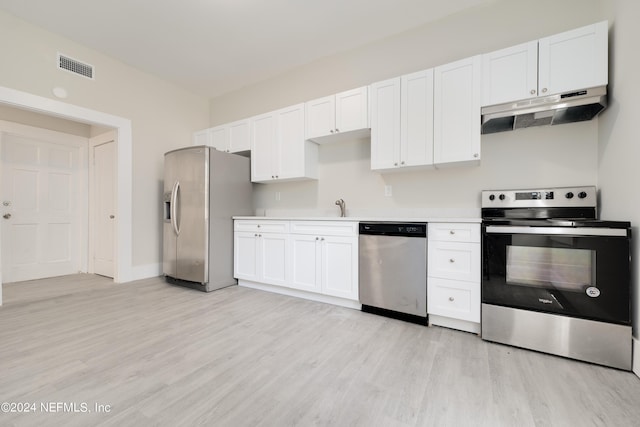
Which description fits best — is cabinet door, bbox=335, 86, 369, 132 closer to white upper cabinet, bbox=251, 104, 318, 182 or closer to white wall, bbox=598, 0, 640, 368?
white upper cabinet, bbox=251, 104, 318, 182

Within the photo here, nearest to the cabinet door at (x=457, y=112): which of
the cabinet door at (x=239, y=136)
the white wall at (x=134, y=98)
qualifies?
the cabinet door at (x=239, y=136)

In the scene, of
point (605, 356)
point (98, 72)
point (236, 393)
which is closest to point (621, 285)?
point (605, 356)

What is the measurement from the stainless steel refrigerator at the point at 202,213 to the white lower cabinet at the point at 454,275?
7.90ft

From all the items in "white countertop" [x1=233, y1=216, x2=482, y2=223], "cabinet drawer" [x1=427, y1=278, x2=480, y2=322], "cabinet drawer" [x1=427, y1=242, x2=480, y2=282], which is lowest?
"cabinet drawer" [x1=427, y1=278, x2=480, y2=322]

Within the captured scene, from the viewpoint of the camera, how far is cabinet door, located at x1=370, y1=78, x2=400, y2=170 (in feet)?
8.47

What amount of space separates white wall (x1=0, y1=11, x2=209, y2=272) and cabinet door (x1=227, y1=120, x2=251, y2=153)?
1066mm

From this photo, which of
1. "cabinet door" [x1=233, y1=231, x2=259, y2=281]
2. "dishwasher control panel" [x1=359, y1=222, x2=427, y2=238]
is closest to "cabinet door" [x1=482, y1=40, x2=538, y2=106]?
"dishwasher control panel" [x1=359, y1=222, x2=427, y2=238]

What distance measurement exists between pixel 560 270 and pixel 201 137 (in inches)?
176

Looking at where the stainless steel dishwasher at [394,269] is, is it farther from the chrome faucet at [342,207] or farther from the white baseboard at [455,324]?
the chrome faucet at [342,207]

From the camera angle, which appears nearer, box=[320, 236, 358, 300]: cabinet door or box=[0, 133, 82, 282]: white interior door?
box=[320, 236, 358, 300]: cabinet door

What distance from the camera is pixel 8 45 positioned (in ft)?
8.88

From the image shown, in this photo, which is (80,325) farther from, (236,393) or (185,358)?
(236,393)

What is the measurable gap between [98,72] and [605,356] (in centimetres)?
550

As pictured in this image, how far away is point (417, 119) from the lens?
2.48 m
